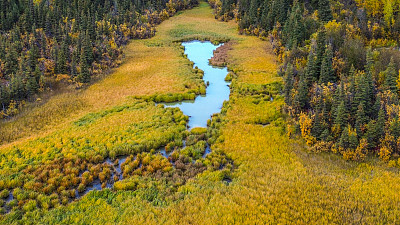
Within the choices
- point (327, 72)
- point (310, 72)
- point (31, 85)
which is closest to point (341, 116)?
point (327, 72)

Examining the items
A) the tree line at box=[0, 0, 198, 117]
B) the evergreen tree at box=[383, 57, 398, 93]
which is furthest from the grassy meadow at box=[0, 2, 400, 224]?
the evergreen tree at box=[383, 57, 398, 93]

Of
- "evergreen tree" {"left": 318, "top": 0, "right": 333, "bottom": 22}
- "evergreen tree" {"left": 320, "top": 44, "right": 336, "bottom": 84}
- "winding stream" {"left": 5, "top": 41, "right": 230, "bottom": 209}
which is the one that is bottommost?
"winding stream" {"left": 5, "top": 41, "right": 230, "bottom": 209}

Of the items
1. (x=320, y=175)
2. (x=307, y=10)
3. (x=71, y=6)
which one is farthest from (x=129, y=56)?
(x=320, y=175)

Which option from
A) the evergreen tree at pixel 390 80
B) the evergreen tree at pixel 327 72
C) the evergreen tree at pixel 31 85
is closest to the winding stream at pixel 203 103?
the evergreen tree at pixel 327 72

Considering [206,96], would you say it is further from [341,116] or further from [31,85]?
[31,85]

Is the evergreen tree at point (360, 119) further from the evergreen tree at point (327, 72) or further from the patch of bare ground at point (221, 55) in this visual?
the patch of bare ground at point (221, 55)

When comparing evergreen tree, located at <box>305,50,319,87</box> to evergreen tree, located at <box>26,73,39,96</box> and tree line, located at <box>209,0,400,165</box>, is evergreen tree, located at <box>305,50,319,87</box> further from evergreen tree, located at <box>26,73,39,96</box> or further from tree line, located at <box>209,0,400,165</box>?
evergreen tree, located at <box>26,73,39,96</box>
